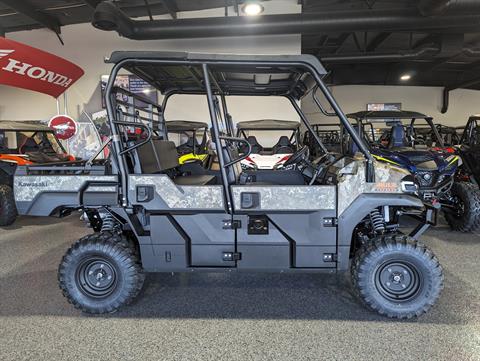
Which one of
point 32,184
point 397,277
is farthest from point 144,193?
point 397,277

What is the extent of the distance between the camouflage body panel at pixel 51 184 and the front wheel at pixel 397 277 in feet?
6.10

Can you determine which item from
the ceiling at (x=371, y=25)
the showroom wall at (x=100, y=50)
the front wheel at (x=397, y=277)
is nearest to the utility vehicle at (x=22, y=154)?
the showroom wall at (x=100, y=50)

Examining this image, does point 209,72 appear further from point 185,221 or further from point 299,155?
point 299,155

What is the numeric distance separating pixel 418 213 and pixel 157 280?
2.38 meters

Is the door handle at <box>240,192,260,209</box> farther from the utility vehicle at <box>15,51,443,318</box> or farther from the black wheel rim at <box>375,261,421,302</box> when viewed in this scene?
the black wheel rim at <box>375,261,421,302</box>

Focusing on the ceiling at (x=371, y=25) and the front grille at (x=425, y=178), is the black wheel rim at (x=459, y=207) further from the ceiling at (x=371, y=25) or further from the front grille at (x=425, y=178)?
the ceiling at (x=371, y=25)

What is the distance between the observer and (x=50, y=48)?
889 cm

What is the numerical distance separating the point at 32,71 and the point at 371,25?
6.77 meters

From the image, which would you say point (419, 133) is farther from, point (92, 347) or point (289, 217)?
point (92, 347)

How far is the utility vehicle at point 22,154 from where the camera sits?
16.1 feet

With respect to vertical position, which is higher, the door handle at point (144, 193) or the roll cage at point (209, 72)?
the roll cage at point (209, 72)

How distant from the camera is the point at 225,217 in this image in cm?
227

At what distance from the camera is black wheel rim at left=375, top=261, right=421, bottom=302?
2252mm

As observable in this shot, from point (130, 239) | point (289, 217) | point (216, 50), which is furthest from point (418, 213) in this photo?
point (216, 50)
